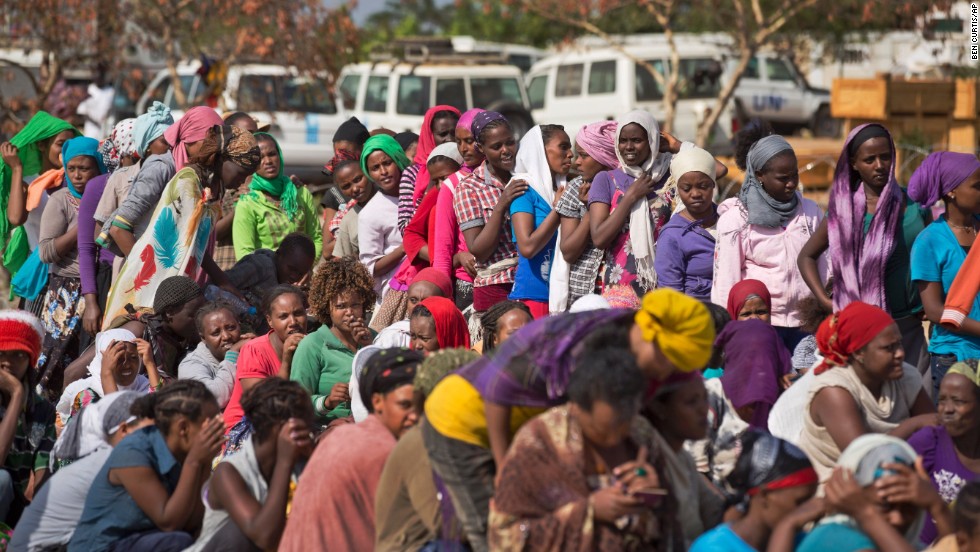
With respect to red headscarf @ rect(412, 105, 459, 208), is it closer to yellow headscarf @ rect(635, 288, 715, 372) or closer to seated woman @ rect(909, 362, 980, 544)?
seated woman @ rect(909, 362, 980, 544)

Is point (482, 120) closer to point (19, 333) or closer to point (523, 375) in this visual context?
point (19, 333)

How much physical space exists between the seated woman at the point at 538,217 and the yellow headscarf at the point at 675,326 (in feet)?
9.06

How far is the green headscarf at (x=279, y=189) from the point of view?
858cm

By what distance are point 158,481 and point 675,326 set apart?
204cm

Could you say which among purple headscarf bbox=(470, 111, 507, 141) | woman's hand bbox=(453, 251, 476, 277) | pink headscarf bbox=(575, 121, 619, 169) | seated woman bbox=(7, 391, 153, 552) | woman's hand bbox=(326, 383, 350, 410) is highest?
purple headscarf bbox=(470, 111, 507, 141)

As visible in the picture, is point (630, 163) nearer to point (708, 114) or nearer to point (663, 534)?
point (663, 534)

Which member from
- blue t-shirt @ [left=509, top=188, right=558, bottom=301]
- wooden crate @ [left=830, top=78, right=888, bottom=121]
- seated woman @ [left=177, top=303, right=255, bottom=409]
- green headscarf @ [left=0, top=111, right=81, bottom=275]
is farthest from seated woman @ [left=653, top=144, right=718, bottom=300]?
wooden crate @ [left=830, top=78, right=888, bottom=121]

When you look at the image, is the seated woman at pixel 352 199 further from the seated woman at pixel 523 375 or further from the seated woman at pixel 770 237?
the seated woman at pixel 523 375

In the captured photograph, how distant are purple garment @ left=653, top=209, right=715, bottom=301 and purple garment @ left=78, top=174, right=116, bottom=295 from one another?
3170mm

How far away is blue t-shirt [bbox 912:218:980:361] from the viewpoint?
5980 millimetres

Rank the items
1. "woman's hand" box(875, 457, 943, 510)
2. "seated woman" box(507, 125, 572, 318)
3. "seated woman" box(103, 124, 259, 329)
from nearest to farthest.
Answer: "woman's hand" box(875, 457, 943, 510)
"seated woman" box(507, 125, 572, 318)
"seated woman" box(103, 124, 259, 329)

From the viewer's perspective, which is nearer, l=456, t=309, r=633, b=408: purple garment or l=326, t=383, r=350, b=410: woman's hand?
l=456, t=309, r=633, b=408: purple garment

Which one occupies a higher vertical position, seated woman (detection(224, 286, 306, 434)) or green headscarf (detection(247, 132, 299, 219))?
green headscarf (detection(247, 132, 299, 219))

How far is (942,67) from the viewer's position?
2136cm
